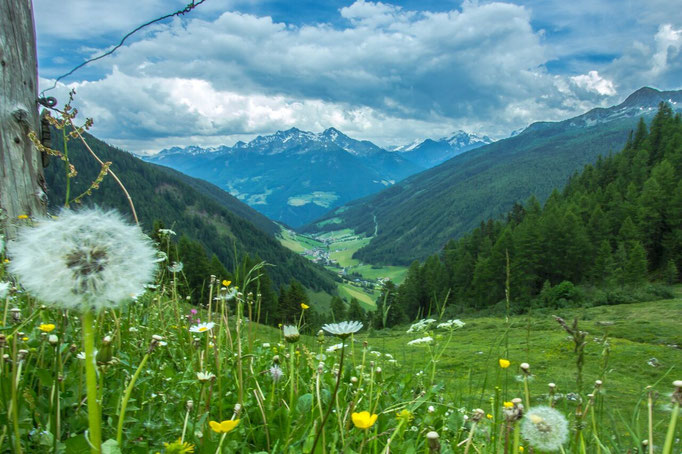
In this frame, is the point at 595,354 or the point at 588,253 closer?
the point at 595,354

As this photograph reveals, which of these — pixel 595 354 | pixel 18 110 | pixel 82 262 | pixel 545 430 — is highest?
pixel 18 110

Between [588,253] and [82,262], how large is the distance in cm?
7677

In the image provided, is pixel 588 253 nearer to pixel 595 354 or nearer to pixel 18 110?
pixel 595 354

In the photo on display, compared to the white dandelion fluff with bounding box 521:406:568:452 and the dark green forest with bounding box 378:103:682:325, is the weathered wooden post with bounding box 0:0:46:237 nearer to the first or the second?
the white dandelion fluff with bounding box 521:406:568:452

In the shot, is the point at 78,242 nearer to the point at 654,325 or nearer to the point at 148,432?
the point at 148,432

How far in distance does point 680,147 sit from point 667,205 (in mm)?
20017

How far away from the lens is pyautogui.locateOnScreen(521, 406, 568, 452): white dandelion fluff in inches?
59.7

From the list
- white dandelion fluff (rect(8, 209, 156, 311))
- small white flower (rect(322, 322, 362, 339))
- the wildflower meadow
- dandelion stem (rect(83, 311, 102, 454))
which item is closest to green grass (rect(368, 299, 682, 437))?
the wildflower meadow

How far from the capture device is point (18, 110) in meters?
5.06

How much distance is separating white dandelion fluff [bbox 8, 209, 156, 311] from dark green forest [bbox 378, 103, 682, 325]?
56.2 meters

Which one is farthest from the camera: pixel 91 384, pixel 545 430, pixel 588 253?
pixel 588 253

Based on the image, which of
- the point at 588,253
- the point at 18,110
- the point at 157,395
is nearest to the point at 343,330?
the point at 157,395

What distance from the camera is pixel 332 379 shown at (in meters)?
3.34

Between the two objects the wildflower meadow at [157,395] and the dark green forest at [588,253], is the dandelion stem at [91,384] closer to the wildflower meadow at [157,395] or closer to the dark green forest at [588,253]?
the wildflower meadow at [157,395]
